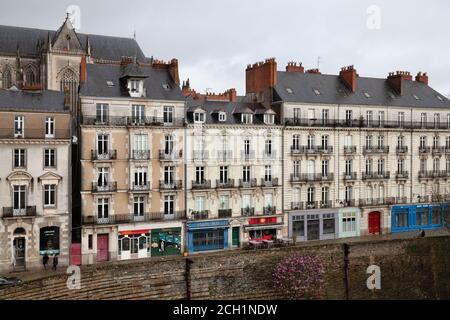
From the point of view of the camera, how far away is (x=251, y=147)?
46125mm

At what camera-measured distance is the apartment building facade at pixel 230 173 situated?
44094 mm

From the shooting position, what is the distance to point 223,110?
150ft

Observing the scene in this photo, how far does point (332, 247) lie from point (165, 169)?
1329 centimetres

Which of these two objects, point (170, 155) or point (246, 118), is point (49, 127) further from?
point (246, 118)

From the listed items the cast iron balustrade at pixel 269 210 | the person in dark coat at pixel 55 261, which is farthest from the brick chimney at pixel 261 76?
the person in dark coat at pixel 55 261

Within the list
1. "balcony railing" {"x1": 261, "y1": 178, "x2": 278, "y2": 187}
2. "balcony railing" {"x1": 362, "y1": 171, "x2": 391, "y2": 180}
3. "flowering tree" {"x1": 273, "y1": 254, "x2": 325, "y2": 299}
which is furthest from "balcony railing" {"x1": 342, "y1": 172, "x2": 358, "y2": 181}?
"flowering tree" {"x1": 273, "y1": 254, "x2": 325, "y2": 299}

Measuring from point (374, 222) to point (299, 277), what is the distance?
54.2 ft

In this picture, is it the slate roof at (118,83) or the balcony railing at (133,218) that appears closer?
the balcony railing at (133,218)

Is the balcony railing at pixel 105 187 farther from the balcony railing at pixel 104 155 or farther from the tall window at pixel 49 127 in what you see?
the tall window at pixel 49 127

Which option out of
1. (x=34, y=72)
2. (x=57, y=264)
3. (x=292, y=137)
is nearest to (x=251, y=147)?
(x=292, y=137)

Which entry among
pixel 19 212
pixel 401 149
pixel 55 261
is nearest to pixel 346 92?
pixel 401 149

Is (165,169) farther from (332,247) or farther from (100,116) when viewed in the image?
(332,247)

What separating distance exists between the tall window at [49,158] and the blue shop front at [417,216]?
29531mm

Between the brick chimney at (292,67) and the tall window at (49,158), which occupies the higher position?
the brick chimney at (292,67)
